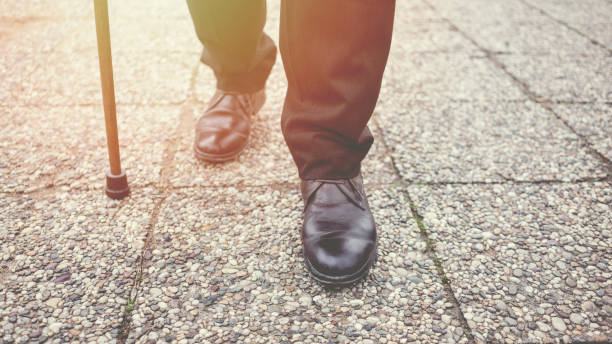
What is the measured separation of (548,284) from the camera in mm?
1178

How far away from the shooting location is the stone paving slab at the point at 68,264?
1.03m

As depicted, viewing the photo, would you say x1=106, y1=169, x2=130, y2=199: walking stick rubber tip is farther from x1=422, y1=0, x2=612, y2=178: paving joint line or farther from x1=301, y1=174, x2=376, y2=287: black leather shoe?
x1=422, y1=0, x2=612, y2=178: paving joint line

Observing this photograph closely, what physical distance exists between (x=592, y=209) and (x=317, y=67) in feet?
3.11

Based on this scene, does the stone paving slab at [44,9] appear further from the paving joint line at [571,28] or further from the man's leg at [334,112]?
the paving joint line at [571,28]

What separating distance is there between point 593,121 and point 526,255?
0.99 metres

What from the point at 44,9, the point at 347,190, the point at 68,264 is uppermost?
the point at 347,190

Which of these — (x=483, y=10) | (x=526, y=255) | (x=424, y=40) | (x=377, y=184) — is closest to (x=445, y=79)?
(x=424, y=40)

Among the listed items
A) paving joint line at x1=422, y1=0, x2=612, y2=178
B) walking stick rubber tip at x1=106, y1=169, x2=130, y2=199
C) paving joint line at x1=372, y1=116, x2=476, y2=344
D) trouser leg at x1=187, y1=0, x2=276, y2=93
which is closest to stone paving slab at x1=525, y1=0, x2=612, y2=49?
paving joint line at x1=422, y1=0, x2=612, y2=178

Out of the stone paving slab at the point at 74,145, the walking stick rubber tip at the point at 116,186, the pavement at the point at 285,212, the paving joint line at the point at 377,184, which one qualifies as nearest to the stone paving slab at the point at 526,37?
the pavement at the point at 285,212

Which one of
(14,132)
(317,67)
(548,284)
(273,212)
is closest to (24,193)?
(14,132)

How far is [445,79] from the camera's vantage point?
233 cm

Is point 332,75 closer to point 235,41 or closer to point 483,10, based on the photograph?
point 235,41

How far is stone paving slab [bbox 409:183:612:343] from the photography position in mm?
1077

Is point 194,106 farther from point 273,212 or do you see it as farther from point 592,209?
point 592,209
